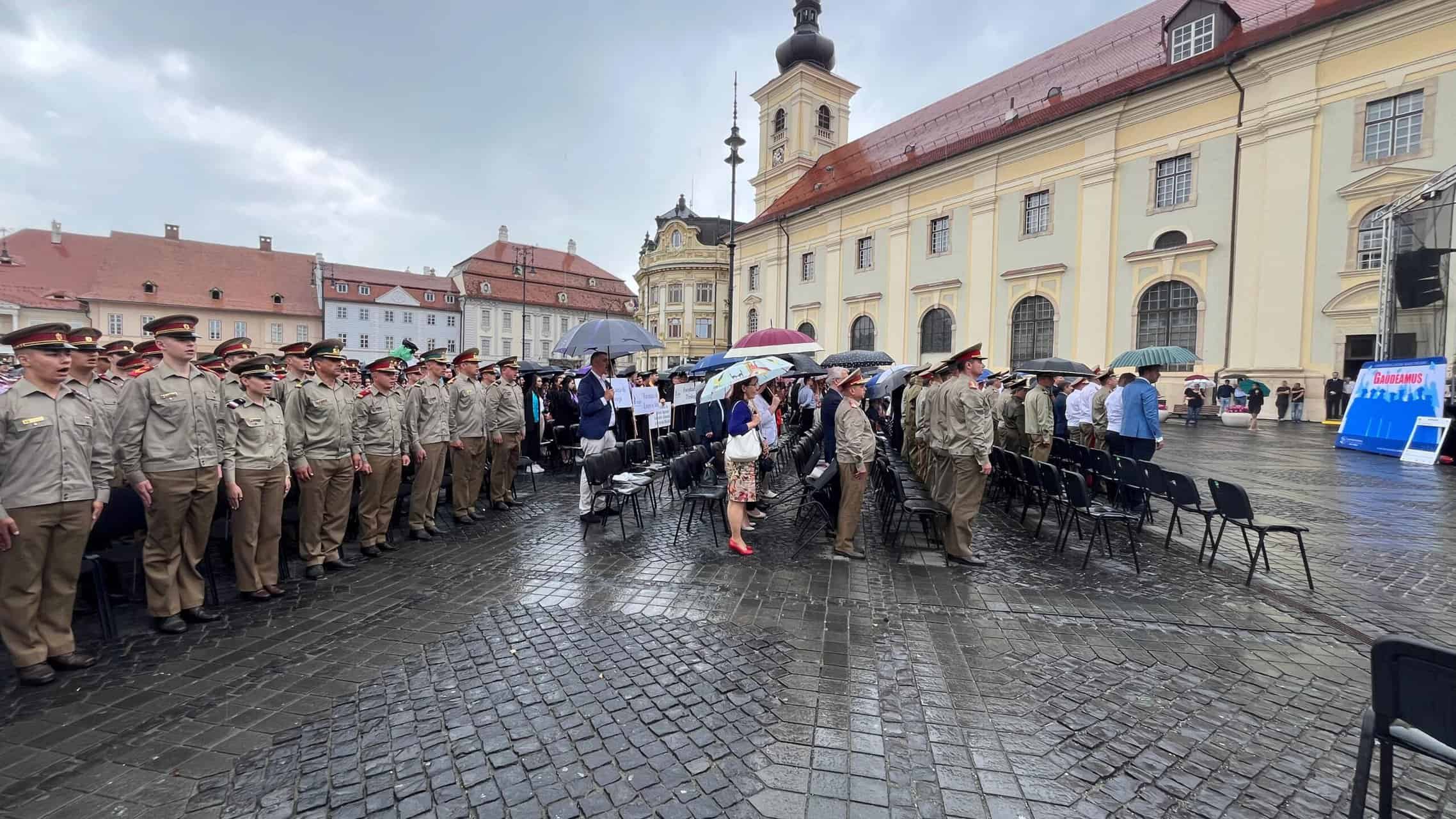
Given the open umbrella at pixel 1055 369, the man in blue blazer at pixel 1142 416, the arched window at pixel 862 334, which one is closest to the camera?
the man in blue blazer at pixel 1142 416

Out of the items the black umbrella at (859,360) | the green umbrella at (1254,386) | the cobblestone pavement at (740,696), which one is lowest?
the cobblestone pavement at (740,696)

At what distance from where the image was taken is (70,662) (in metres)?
3.83

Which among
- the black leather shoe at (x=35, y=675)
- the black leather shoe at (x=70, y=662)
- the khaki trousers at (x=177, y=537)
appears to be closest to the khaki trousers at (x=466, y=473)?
the khaki trousers at (x=177, y=537)

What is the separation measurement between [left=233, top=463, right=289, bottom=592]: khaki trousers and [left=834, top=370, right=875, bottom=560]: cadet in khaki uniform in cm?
510

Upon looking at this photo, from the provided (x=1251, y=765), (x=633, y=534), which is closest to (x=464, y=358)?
(x=633, y=534)

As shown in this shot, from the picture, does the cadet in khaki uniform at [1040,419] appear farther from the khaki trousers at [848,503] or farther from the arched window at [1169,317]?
the arched window at [1169,317]

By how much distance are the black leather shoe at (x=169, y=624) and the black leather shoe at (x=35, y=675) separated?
692 mm

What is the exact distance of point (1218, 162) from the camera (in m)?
23.3

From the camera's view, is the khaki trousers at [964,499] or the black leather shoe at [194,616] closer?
the black leather shoe at [194,616]

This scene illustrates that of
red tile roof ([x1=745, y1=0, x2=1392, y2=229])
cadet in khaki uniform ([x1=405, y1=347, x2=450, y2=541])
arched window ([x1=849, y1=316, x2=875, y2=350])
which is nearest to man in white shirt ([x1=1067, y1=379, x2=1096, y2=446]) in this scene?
cadet in khaki uniform ([x1=405, y1=347, x2=450, y2=541])

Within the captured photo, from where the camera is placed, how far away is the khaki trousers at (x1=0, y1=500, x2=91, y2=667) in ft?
12.1

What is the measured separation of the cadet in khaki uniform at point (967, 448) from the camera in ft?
20.1

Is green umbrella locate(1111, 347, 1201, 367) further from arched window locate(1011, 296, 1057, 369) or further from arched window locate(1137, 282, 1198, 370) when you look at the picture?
arched window locate(1011, 296, 1057, 369)

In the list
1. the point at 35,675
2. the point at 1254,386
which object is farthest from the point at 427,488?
the point at 1254,386
